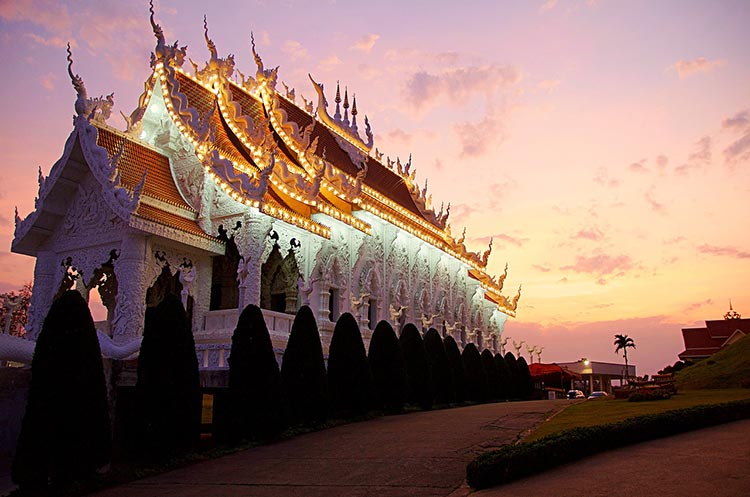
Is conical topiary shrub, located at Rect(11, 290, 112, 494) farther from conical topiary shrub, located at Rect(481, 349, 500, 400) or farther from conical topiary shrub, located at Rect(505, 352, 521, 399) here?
conical topiary shrub, located at Rect(505, 352, 521, 399)

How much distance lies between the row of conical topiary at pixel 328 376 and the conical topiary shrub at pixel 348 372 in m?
0.02

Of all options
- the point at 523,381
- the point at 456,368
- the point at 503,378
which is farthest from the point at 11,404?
the point at 523,381

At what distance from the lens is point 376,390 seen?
47.7 feet

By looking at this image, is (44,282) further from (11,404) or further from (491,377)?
(491,377)

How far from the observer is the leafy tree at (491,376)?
2214 centimetres

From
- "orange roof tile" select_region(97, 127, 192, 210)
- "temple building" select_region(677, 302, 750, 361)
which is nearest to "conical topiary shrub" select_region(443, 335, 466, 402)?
"orange roof tile" select_region(97, 127, 192, 210)

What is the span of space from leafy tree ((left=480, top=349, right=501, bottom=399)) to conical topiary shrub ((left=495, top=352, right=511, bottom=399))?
0.23 m

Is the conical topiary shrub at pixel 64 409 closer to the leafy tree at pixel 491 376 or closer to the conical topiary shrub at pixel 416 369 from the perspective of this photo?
the conical topiary shrub at pixel 416 369

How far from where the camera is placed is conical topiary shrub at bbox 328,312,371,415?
1348 cm

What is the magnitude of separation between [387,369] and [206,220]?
19.0 ft

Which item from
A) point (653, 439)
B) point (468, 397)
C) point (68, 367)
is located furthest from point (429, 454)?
point (468, 397)

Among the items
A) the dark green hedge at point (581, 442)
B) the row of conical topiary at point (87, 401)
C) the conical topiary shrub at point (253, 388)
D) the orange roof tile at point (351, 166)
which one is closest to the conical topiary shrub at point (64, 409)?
the row of conical topiary at point (87, 401)

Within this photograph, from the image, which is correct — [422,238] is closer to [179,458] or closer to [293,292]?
[293,292]

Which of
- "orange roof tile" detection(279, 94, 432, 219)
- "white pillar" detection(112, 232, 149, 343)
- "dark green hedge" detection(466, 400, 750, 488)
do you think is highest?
"orange roof tile" detection(279, 94, 432, 219)
